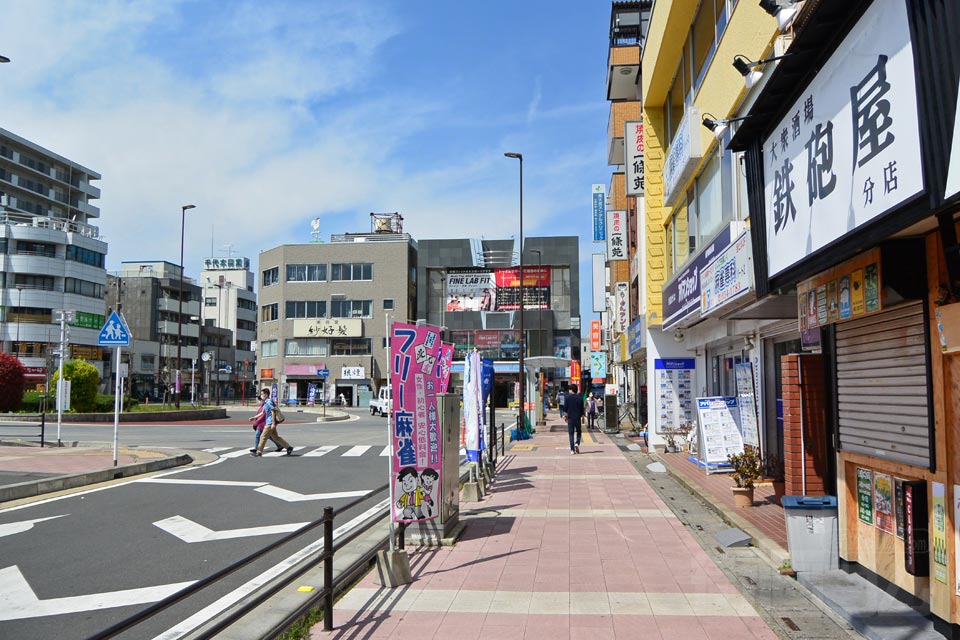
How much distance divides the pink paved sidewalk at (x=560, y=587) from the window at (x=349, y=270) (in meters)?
64.4

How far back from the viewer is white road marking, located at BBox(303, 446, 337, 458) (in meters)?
19.7

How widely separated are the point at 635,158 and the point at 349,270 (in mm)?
55628

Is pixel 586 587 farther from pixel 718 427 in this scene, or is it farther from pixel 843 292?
pixel 718 427

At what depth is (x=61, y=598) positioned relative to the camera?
6.50 metres

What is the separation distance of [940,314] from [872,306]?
75 centimetres

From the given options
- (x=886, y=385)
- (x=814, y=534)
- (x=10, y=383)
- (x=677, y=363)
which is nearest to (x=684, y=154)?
(x=677, y=363)

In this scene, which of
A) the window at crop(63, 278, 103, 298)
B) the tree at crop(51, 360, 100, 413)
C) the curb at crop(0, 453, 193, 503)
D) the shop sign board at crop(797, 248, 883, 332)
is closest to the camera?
the shop sign board at crop(797, 248, 883, 332)

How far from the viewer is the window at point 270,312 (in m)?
75.8

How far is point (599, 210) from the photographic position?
41156 millimetres

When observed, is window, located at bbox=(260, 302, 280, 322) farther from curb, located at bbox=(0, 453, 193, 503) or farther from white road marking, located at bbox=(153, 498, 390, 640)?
white road marking, located at bbox=(153, 498, 390, 640)

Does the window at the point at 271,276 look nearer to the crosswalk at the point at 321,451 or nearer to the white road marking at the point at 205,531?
the crosswalk at the point at 321,451

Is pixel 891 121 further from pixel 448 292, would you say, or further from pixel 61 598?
pixel 448 292

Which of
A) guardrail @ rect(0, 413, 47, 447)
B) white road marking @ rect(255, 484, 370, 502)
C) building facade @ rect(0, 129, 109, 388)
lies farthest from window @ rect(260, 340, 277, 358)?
white road marking @ rect(255, 484, 370, 502)

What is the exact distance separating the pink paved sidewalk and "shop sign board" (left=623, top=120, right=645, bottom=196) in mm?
12452
